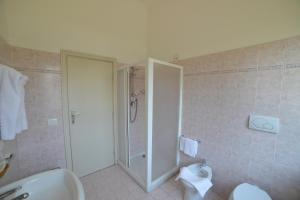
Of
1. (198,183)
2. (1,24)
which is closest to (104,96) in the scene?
(1,24)

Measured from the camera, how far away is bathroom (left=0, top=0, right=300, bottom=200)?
1263 millimetres

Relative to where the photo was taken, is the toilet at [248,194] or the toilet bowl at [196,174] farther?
the toilet bowl at [196,174]

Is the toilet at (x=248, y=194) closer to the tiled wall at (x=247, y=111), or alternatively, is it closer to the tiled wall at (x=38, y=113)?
the tiled wall at (x=247, y=111)

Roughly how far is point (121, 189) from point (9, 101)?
69.5 inches

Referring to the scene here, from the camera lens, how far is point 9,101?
1084 millimetres

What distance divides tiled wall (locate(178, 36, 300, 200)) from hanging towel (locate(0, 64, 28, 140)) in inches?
81.4

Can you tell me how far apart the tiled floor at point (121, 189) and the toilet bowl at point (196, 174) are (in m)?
0.23

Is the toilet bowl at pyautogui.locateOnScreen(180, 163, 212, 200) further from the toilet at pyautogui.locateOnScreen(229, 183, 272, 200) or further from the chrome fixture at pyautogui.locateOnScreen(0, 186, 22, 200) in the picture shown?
the chrome fixture at pyautogui.locateOnScreen(0, 186, 22, 200)

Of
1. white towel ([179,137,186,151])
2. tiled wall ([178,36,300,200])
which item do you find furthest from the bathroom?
white towel ([179,137,186,151])

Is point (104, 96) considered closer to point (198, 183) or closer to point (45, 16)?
point (45, 16)

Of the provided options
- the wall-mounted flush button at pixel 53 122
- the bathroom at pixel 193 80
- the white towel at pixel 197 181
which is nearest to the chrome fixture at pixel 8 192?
the bathroom at pixel 193 80

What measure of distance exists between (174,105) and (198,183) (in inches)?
42.6

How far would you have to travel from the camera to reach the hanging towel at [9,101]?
3.43 ft

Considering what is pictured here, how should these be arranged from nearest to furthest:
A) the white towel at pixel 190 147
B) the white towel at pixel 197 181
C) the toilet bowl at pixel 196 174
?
1. the white towel at pixel 197 181
2. the toilet bowl at pixel 196 174
3. the white towel at pixel 190 147
